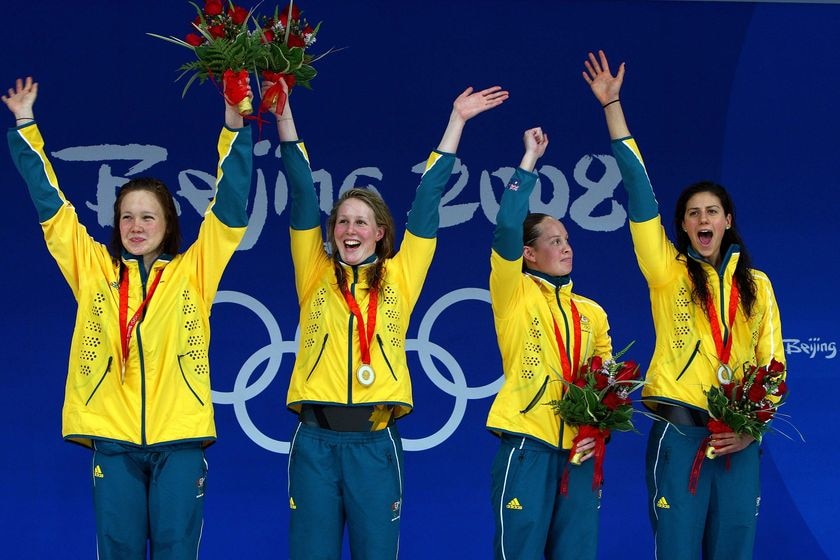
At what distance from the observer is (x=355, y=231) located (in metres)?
4.54

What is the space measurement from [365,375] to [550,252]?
0.92m

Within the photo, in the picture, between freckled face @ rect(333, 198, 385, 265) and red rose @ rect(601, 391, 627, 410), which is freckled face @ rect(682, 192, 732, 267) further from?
freckled face @ rect(333, 198, 385, 265)

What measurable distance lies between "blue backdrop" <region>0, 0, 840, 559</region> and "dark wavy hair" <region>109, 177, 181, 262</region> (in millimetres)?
1453

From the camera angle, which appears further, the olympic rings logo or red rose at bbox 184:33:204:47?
the olympic rings logo

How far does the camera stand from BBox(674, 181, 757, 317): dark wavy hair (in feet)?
15.5

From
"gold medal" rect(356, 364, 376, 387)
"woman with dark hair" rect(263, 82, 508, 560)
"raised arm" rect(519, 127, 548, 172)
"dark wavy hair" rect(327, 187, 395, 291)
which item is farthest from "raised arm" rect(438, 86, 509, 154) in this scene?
"gold medal" rect(356, 364, 376, 387)

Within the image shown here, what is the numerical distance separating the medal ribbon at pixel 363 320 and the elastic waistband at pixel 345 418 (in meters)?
0.17

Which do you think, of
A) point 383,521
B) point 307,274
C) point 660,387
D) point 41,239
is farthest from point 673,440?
point 41,239

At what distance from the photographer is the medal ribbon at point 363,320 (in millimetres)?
4379

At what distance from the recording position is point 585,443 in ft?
14.4

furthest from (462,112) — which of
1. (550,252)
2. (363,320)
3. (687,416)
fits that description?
(687,416)

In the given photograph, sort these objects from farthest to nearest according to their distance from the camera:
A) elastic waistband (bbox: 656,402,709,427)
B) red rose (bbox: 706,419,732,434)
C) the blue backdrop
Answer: the blue backdrop, elastic waistband (bbox: 656,402,709,427), red rose (bbox: 706,419,732,434)

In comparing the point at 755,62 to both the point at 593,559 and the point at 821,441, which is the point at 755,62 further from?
the point at 593,559

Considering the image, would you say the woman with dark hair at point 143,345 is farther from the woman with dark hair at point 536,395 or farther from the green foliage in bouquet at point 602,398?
the green foliage in bouquet at point 602,398
